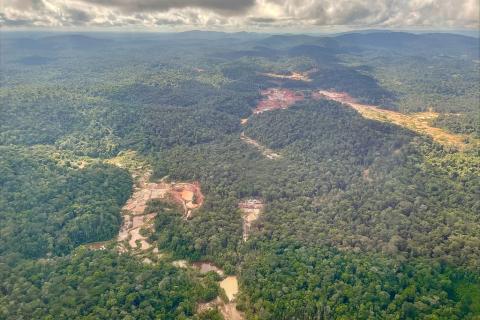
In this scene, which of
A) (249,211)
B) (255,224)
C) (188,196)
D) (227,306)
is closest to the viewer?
(227,306)

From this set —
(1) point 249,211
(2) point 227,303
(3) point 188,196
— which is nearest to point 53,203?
(3) point 188,196

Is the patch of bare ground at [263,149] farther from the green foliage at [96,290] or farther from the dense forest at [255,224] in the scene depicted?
the green foliage at [96,290]

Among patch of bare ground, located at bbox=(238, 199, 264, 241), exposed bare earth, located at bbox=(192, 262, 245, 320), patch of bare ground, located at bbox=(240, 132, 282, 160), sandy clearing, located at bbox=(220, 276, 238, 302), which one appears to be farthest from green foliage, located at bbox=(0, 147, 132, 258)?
patch of bare ground, located at bbox=(240, 132, 282, 160)

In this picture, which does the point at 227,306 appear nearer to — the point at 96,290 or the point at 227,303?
the point at 227,303

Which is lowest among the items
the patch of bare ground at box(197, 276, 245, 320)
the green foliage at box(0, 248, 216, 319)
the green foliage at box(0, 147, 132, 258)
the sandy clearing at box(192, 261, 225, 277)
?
the patch of bare ground at box(197, 276, 245, 320)

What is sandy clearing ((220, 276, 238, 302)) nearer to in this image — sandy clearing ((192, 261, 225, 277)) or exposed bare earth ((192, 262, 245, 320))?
exposed bare earth ((192, 262, 245, 320))

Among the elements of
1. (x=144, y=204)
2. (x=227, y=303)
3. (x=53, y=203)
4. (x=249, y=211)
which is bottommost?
(x=227, y=303)
